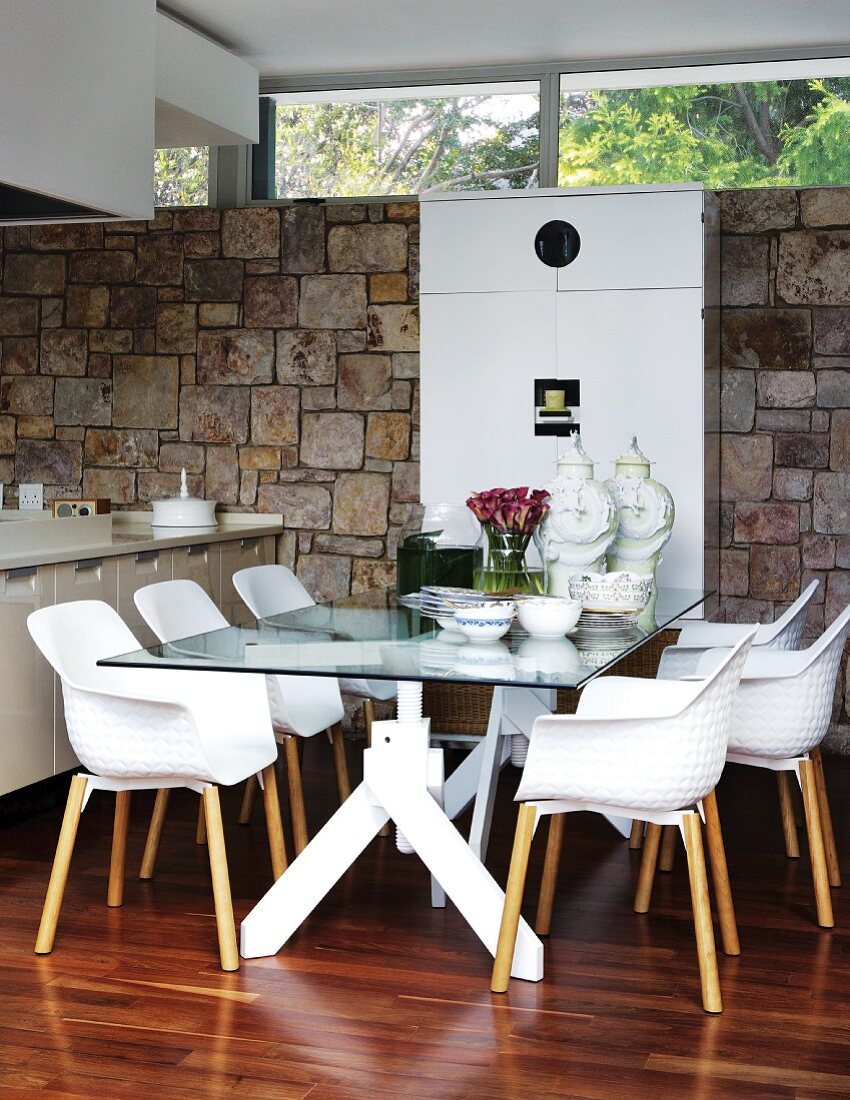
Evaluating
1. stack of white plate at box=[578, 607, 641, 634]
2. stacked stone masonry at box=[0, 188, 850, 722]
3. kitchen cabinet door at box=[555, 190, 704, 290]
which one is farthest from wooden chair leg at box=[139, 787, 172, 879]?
kitchen cabinet door at box=[555, 190, 704, 290]

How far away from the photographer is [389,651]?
9.77ft

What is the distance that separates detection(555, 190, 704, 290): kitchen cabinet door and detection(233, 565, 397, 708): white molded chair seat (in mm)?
1618

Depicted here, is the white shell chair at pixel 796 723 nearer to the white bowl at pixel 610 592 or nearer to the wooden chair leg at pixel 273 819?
the white bowl at pixel 610 592

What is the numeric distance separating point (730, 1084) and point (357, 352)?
3.83 m

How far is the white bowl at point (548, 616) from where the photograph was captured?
3213 mm

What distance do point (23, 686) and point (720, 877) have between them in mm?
2165

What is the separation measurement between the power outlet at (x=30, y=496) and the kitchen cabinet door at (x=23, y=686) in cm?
161

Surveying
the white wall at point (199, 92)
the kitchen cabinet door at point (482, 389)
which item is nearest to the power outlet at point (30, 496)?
the white wall at point (199, 92)

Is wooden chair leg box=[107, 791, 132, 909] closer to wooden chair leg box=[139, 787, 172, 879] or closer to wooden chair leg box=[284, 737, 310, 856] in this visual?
wooden chair leg box=[139, 787, 172, 879]

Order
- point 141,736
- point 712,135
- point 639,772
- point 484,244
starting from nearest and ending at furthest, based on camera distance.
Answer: point 639,772
point 141,736
point 484,244
point 712,135

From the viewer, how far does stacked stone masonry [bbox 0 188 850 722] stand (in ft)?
17.6

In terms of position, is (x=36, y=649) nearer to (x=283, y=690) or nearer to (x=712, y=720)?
(x=283, y=690)

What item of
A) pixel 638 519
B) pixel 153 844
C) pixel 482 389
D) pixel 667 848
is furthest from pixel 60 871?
pixel 482 389

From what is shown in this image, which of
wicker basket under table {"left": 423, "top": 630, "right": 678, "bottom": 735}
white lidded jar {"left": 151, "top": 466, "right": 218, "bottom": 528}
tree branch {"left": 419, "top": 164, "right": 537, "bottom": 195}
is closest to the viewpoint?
wicker basket under table {"left": 423, "top": 630, "right": 678, "bottom": 735}
